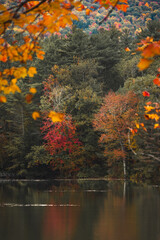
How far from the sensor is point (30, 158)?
4047 centimetres

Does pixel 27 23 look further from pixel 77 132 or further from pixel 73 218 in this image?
pixel 77 132

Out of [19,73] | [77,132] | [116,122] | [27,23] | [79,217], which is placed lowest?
[79,217]

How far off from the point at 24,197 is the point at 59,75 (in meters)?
23.0

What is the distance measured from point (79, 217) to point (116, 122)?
22420mm

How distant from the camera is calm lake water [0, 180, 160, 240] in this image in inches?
516

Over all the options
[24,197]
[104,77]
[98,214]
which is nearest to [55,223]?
[98,214]

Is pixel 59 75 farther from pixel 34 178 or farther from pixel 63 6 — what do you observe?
pixel 63 6

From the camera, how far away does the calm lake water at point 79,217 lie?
1312cm

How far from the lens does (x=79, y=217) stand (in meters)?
16.6

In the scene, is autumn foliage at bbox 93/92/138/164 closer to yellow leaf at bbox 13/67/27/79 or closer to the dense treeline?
the dense treeline

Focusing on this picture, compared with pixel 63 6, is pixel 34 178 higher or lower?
lower

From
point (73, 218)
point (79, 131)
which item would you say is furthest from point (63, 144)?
point (73, 218)

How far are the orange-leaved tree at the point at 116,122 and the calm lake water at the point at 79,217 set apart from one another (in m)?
13.2

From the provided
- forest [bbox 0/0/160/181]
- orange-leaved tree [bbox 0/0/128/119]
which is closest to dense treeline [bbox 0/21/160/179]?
forest [bbox 0/0/160/181]
